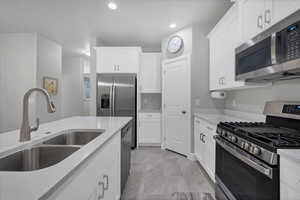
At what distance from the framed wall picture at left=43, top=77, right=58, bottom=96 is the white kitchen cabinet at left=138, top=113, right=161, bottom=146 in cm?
279

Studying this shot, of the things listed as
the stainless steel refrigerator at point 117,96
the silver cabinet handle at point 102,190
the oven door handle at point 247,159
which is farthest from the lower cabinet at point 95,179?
the stainless steel refrigerator at point 117,96

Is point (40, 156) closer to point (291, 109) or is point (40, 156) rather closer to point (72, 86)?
point (291, 109)

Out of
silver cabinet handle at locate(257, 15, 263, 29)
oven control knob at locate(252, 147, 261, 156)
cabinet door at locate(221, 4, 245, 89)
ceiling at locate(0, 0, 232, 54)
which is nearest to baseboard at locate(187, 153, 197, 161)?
cabinet door at locate(221, 4, 245, 89)

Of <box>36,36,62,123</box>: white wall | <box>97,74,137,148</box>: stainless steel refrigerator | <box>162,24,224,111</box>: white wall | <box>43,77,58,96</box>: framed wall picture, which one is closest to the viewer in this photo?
<box>162,24,224,111</box>: white wall

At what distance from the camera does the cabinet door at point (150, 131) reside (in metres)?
3.79

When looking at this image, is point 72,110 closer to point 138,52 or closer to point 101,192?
point 138,52

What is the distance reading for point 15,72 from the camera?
3.88 metres

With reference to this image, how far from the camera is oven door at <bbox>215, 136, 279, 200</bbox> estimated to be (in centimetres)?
91

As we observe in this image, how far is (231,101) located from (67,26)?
3913mm

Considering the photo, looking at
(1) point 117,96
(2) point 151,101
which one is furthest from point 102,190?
(2) point 151,101

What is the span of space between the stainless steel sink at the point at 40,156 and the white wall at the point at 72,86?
17.8ft

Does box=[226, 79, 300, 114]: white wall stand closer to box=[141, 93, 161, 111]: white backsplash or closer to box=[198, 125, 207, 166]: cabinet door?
box=[198, 125, 207, 166]: cabinet door

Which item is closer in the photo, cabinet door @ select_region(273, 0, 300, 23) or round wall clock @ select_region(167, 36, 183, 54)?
cabinet door @ select_region(273, 0, 300, 23)

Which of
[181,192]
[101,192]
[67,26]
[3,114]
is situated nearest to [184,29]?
[67,26]
